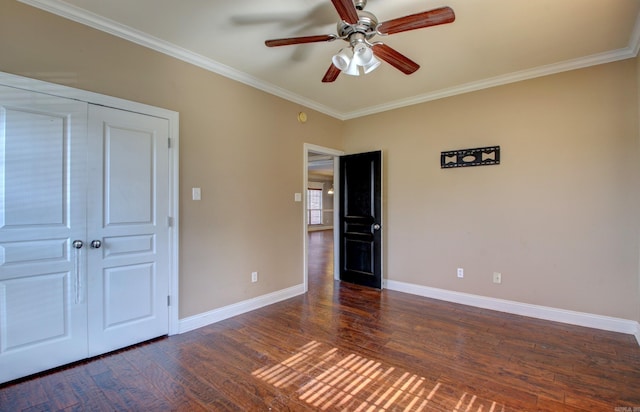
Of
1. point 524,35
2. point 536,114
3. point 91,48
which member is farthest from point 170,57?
point 536,114

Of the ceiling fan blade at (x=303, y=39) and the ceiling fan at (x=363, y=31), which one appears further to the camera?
the ceiling fan blade at (x=303, y=39)

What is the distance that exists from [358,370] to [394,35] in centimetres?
276

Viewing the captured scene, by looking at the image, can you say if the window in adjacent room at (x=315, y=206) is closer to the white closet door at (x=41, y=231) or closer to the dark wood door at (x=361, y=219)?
the dark wood door at (x=361, y=219)

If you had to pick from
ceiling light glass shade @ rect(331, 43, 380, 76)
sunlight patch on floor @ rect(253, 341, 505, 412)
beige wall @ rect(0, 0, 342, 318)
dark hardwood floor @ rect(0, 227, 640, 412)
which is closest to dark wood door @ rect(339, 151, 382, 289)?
beige wall @ rect(0, 0, 342, 318)

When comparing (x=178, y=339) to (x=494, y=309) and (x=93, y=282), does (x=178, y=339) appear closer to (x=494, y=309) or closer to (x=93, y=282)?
(x=93, y=282)

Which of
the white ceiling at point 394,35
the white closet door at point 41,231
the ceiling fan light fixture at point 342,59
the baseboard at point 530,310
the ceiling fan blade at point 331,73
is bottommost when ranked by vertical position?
the baseboard at point 530,310

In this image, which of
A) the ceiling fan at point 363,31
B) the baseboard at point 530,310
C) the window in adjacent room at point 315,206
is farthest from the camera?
the window in adjacent room at point 315,206

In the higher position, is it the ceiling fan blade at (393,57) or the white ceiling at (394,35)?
the white ceiling at (394,35)

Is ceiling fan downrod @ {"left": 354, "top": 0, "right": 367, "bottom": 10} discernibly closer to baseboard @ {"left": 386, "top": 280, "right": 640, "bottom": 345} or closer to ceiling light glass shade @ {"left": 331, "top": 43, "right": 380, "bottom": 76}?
ceiling light glass shade @ {"left": 331, "top": 43, "right": 380, "bottom": 76}

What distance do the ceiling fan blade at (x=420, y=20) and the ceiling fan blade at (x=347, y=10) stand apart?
216mm

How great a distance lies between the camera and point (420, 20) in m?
1.87

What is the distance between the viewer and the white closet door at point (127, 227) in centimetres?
242

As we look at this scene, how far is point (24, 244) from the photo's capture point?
2.13 m

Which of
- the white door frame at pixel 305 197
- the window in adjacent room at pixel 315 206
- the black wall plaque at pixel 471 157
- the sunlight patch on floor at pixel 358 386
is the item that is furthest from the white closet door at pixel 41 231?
the window in adjacent room at pixel 315 206
